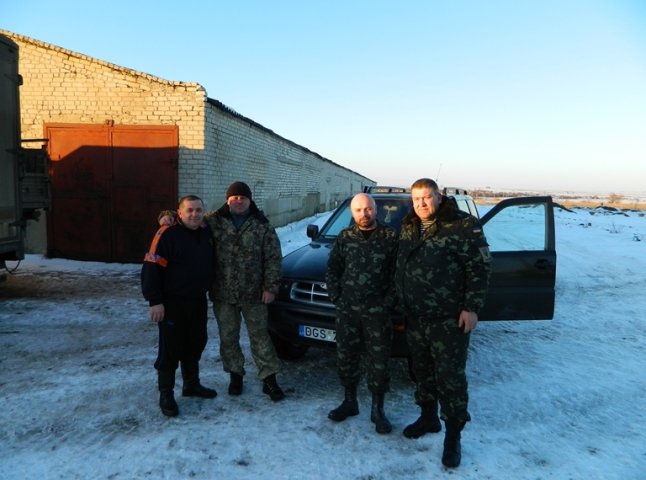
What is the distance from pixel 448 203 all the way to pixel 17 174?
19.7 feet

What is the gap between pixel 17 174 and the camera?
611 cm

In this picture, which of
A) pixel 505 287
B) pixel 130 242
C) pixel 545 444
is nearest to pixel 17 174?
pixel 130 242

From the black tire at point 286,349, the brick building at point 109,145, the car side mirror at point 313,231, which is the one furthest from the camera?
the brick building at point 109,145

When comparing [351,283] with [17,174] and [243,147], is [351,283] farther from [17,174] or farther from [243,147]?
[243,147]

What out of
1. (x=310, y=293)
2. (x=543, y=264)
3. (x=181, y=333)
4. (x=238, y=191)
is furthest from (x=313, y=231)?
(x=543, y=264)

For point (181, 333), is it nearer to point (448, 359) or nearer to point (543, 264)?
point (448, 359)

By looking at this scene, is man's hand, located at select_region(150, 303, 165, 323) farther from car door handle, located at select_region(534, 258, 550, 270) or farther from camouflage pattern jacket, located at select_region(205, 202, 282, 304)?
car door handle, located at select_region(534, 258, 550, 270)

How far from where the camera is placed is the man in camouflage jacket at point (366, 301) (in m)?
3.13

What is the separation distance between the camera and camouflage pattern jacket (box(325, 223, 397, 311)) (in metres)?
3.12

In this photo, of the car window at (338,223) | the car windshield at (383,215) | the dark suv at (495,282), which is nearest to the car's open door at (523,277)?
the dark suv at (495,282)

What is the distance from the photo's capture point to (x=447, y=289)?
9.00ft

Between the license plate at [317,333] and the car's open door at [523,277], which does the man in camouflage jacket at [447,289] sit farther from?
the car's open door at [523,277]

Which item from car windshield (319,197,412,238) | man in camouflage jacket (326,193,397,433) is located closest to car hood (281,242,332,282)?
car windshield (319,197,412,238)

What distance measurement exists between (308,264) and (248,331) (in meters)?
0.87
